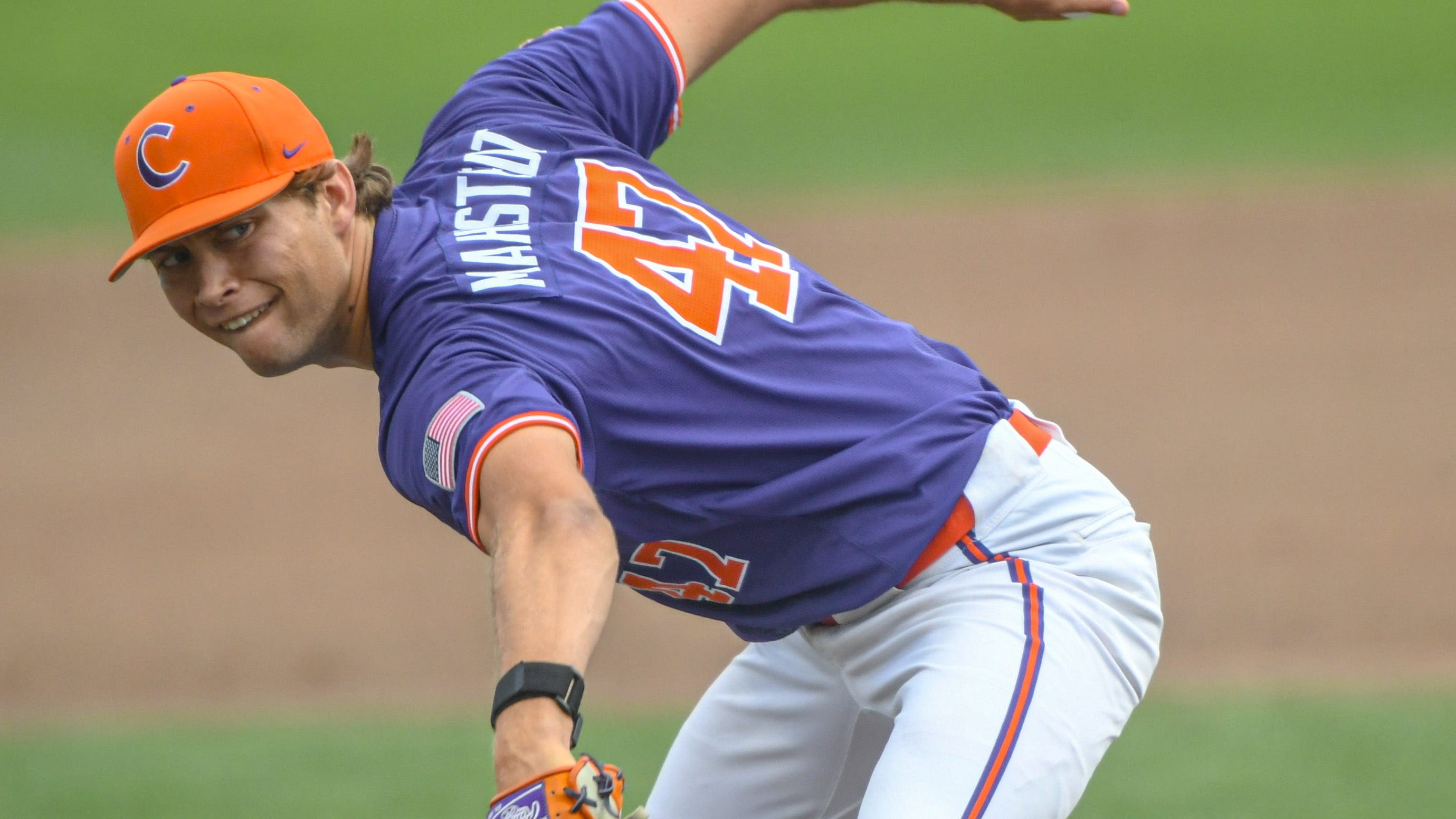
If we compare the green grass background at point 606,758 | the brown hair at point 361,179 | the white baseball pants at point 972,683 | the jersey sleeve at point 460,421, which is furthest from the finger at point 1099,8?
the green grass background at point 606,758

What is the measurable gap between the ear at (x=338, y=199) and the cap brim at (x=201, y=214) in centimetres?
13

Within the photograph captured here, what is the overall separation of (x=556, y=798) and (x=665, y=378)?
0.78 metres

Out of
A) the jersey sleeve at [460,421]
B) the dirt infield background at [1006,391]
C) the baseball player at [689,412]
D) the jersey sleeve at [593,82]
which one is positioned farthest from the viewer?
the dirt infield background at [1006,391]

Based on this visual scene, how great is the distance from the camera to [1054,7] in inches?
124

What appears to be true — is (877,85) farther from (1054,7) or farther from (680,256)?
(680,256)

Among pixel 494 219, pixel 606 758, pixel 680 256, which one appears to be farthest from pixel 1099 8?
pixel 606 758

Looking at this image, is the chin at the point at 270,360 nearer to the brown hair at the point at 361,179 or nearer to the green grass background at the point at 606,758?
the brown hair at the point at 361,179

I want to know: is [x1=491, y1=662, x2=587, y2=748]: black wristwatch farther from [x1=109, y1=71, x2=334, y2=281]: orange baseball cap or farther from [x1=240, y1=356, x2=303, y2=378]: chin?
[x1=109, y1=71, x2=334, y2=281]: orange baseball cap

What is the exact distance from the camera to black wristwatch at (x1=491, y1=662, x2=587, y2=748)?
6.07ft

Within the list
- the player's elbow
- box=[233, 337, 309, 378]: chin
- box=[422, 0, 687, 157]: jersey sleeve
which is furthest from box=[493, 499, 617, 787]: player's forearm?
box=[422, 0, 687, 157]: jersey sleeve

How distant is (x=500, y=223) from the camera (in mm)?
2594

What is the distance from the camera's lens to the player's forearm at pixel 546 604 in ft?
6.09

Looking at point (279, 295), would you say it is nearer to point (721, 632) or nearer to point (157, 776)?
point (157, 776)

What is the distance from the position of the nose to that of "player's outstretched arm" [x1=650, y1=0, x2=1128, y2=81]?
1082 millimetres
